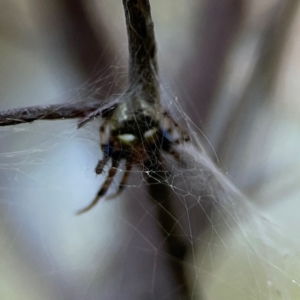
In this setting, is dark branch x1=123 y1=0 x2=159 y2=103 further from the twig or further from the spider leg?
the spider leg

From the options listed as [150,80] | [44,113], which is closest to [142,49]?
[150,80]

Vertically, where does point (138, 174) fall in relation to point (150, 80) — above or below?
below

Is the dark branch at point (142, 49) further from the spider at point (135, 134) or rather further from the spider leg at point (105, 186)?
the spider leg at point (105, 186)

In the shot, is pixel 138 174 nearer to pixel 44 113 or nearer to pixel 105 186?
pixel 105 186

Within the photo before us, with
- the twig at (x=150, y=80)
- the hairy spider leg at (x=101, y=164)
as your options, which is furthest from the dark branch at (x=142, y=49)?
the hairy spider leg at (x=101, y=164)

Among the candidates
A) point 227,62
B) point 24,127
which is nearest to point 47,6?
point 24,127

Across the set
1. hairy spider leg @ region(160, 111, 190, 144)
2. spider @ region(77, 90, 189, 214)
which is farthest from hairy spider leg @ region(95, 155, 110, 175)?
hairy spider leg @ region(160, 111, 190, 144)
